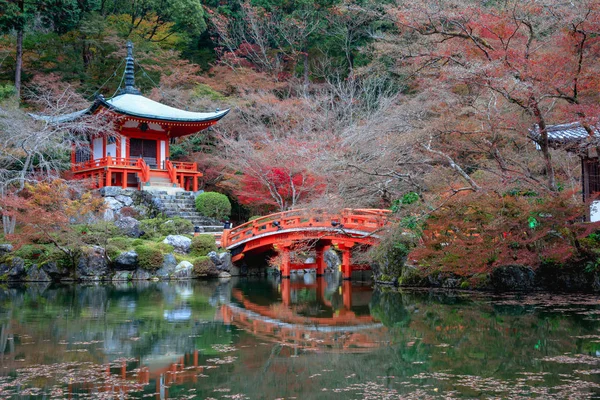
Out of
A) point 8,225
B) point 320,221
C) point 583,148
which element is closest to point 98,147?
point 8,225

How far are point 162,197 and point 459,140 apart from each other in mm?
11590

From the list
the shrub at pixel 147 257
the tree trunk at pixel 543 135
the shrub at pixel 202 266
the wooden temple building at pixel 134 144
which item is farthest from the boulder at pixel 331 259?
the tree trunk at pixel 543 135

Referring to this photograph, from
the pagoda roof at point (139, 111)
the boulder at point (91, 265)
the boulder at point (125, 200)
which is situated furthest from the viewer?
the pagoda roof at point (139, 111)

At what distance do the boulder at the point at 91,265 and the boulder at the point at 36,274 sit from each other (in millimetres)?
945

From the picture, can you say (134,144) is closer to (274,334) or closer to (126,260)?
(126,260)

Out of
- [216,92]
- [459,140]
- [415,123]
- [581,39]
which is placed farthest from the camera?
[216,92]

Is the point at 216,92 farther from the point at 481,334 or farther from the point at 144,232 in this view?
the point at 481,334

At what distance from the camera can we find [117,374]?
7137 millimetres

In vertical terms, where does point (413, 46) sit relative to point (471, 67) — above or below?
above

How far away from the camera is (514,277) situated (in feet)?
45.8

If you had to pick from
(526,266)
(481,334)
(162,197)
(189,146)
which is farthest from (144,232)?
(481,334)

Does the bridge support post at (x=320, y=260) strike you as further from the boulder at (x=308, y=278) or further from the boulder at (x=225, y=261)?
the boulder at (x=225, y=261)

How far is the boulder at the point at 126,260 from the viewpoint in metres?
19.0

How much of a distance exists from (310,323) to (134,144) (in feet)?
52.8
